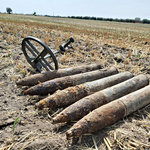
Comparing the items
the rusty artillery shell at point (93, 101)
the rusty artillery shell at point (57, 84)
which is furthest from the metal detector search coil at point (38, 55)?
the rusty artillery shell at point (93, 101)

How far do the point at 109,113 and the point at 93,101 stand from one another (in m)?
0.39

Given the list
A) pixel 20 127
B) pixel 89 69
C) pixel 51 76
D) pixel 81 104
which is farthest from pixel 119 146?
pixel 89 69

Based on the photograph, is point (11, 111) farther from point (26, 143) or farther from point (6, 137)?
point (26, 143)

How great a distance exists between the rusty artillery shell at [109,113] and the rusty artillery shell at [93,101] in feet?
0.66

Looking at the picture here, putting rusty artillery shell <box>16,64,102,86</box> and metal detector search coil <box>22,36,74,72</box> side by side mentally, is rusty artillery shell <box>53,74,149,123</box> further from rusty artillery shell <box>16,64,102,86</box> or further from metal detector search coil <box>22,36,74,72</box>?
metal detector search coil <box>22,36,74,72</box>

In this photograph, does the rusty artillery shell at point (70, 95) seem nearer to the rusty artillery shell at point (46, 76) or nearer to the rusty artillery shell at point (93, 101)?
the rusty artillery shell at point (93, 101)

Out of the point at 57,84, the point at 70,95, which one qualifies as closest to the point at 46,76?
the point at 57,84

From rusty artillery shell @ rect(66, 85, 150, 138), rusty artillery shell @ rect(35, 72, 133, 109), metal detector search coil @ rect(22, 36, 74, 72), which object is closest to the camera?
rusty artillery shell @ rect(66, 85, 150, 138)

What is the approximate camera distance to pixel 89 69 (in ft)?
15.0

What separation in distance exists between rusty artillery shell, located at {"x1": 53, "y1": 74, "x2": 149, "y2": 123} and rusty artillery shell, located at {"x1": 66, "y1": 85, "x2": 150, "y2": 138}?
201 millimetres

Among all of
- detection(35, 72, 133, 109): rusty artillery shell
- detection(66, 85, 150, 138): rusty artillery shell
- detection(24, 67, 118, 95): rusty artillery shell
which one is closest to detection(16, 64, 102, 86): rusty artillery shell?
detection(24, 67, 118, 95): rusty artillery shell

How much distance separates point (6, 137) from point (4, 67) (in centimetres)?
305

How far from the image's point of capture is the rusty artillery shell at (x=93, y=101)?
→ 252cm

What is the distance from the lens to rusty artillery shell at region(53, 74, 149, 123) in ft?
8.25
